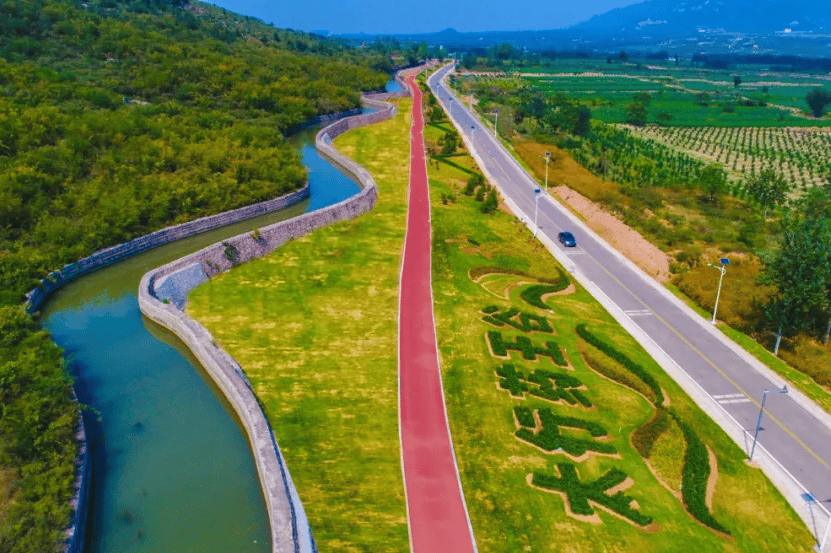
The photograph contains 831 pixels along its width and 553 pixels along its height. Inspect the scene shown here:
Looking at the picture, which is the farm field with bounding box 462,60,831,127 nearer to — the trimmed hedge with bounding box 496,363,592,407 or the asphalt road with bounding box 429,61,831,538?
the asphalt road with bounding box 429,61,831,538

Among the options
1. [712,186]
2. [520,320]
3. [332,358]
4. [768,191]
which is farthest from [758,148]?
[332,358]

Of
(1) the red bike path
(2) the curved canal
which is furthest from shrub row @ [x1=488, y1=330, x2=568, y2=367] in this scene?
(2) the curved canal

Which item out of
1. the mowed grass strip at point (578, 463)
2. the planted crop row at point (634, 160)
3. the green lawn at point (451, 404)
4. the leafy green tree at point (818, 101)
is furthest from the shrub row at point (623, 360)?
Result: the leafy green tree at point (818, 101)

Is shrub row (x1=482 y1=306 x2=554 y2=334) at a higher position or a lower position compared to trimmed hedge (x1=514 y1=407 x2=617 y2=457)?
higher

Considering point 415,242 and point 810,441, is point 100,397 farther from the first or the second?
point 810,441

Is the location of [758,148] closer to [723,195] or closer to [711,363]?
[723,195]

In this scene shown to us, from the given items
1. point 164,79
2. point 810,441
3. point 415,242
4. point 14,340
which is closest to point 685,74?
point 164,79
